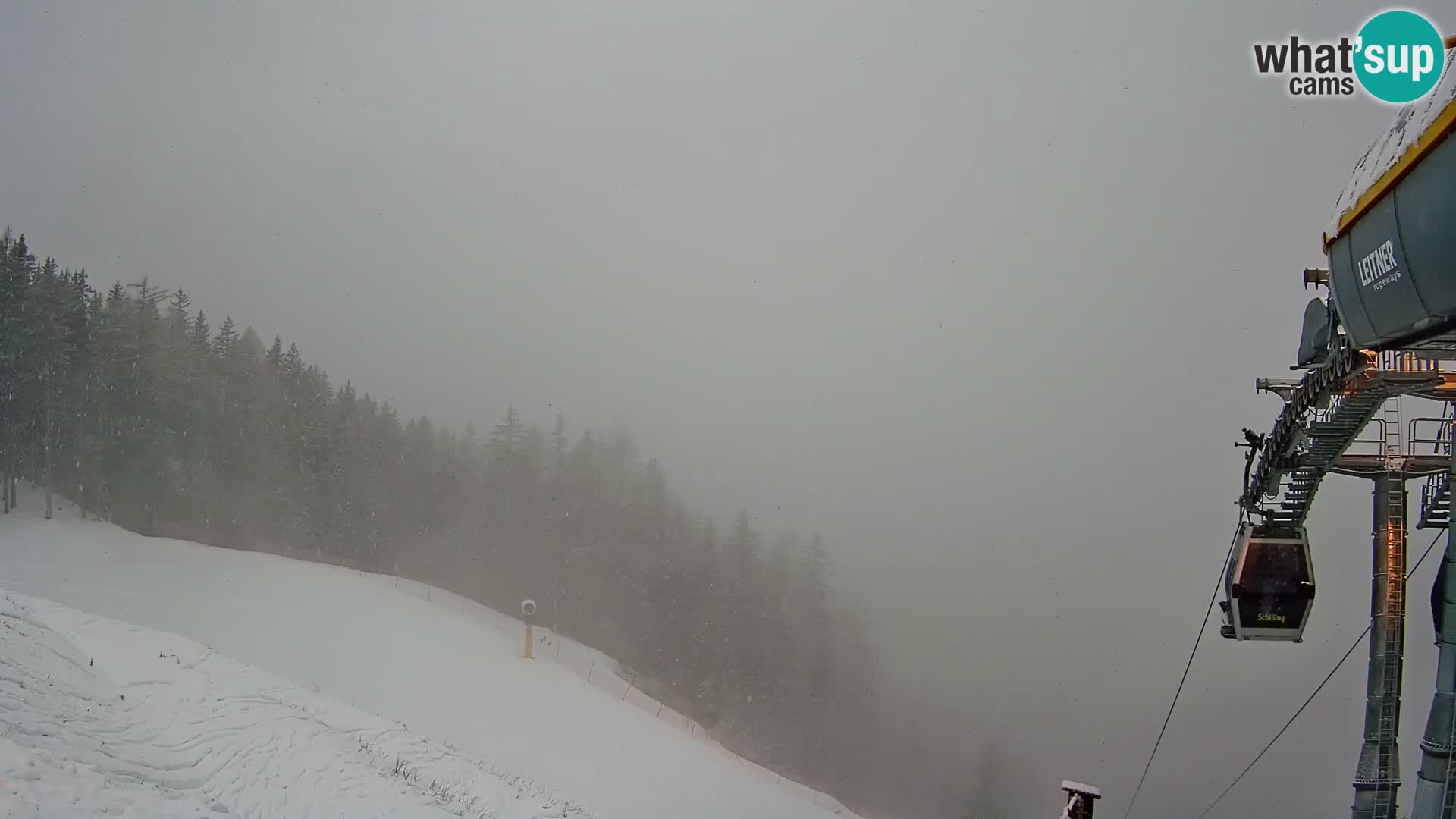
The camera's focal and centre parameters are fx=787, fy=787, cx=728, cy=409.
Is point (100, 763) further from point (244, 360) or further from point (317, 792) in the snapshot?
point (244, 360)

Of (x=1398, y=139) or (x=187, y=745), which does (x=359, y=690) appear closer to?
(x=187, y=745)

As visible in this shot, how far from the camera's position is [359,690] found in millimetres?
16422

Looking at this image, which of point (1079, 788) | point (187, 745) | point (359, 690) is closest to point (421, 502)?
point (359, 690)

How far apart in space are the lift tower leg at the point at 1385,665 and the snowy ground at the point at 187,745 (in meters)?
13.3

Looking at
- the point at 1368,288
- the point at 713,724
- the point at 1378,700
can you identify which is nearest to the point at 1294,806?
the point at 713,724

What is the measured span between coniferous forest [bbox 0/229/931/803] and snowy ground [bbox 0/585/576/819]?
32.3 meters

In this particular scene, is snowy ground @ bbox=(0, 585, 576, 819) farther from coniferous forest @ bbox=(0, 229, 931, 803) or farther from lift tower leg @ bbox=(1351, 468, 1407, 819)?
coniferous forest @ bbox=(0, 229, 931, 803)

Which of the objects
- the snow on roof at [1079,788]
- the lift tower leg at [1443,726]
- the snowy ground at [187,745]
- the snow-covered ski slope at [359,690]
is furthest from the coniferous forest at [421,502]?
the snow on roof at [1079,788]

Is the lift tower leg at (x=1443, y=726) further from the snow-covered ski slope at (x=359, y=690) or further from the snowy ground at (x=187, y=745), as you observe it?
the snowy ground at (x=187, y=745)

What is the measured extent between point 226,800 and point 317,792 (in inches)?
49.1

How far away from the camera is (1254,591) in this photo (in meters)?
13.7

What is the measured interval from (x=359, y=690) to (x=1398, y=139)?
1822 centimetres

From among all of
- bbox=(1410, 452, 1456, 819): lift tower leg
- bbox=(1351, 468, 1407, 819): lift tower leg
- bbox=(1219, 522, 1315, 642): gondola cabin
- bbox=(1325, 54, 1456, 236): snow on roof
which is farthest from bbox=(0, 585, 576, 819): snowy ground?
bbox=(1351, 468, 1407, 819): lift tower leg

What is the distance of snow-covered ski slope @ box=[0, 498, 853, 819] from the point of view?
35.7 feet
